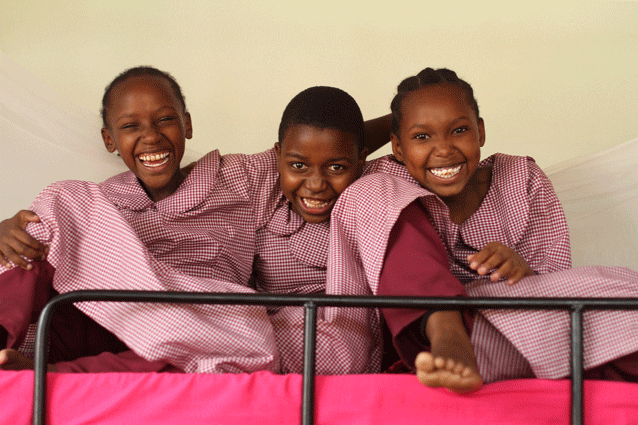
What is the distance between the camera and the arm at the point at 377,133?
162 cm

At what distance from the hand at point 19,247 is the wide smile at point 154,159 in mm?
333

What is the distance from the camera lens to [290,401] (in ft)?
3.05

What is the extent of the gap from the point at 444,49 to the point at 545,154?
1.50 ft

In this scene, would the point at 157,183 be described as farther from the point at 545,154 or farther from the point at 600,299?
the point at 545,154

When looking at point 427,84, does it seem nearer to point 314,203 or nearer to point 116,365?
point 314,203

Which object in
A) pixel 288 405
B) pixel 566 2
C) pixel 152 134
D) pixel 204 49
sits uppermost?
pixel 566 2

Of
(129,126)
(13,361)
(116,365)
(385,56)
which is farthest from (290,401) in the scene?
(385,56)

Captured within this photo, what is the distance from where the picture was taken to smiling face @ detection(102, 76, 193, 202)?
1414 mm

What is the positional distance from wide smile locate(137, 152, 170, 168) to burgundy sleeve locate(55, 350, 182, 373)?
486mm

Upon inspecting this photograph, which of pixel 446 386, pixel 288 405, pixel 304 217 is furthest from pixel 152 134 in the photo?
pixel 446 386

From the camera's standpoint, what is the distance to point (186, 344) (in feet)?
3.26

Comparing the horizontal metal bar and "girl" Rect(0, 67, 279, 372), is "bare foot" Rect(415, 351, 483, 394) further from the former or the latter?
"girl" Rect(0, 67, 279, 372)

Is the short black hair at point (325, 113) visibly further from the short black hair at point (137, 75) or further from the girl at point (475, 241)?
the short black hair at point (137, 75)

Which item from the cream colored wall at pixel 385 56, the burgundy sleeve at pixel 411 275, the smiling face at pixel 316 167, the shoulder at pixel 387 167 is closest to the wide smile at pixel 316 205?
the smiling face at pixel 316 167
